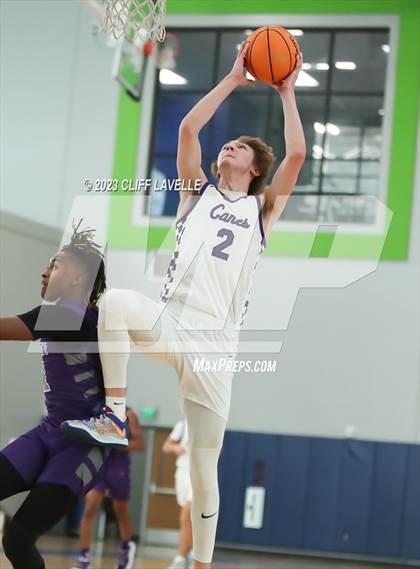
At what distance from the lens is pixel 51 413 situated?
4738 mm

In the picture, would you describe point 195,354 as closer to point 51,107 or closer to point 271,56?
point 271,56

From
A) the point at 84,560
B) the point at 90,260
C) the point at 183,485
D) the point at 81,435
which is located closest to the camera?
the point at 81,435

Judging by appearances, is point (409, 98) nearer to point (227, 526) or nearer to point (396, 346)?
point (396, 346)

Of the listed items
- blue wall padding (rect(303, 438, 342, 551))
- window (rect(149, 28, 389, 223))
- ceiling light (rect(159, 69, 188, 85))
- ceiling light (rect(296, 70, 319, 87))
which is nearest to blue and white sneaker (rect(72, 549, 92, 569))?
blue wall padding (rect(303, 438, 342, 551))

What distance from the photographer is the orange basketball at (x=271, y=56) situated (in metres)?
5.33

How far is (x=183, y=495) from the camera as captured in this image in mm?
10117

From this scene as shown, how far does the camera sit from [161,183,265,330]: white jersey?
16.8ft

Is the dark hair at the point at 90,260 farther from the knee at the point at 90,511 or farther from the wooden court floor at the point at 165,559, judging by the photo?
the knee at the point at 90,511

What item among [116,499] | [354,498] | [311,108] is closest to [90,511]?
[116,499]

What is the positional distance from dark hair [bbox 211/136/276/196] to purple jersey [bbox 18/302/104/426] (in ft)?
4.12

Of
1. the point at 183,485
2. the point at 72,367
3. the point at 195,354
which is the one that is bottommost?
the point at 183,485

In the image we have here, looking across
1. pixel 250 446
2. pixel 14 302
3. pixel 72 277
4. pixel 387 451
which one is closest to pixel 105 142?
pixel 14 302

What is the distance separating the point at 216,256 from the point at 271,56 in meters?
1.11

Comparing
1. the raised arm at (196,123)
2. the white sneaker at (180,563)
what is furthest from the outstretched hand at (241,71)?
the white sneaker at (180,563)
